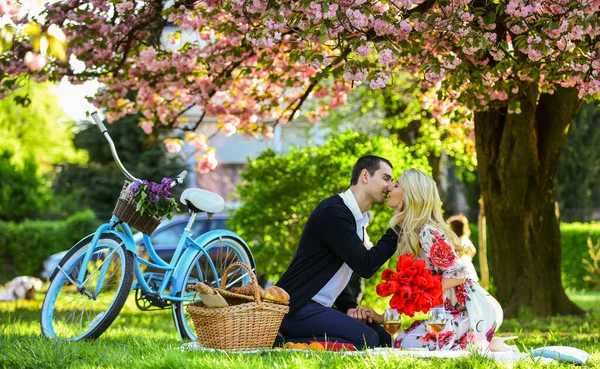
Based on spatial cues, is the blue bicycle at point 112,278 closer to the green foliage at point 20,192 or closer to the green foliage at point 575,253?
the green foliage at point 575,253

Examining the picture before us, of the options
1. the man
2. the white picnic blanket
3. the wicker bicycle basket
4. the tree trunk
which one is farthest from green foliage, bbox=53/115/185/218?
the white picnic blanket

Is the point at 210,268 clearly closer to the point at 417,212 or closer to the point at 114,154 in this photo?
the point at 114,154

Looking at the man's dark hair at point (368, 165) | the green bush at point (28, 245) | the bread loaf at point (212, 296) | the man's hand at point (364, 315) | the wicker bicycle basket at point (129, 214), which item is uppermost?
the man's dark hair at point (368, 165)

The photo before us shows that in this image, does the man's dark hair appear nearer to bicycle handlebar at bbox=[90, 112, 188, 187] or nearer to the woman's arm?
the woman's arm

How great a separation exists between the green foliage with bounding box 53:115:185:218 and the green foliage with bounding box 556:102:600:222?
11109 mm

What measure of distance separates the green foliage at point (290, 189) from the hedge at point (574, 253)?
365 inches

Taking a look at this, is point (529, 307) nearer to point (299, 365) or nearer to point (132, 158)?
point (299, 365)

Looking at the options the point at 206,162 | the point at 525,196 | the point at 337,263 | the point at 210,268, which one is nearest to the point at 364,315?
the point at 337,263

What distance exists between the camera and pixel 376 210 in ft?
33.1

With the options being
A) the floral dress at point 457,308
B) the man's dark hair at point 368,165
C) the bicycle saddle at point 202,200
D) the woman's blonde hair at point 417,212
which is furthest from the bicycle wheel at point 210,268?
the floral dress at point 457,308

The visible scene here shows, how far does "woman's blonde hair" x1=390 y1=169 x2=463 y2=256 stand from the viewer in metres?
5.32

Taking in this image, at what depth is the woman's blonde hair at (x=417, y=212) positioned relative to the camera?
532 cm

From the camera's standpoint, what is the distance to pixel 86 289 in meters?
5.80

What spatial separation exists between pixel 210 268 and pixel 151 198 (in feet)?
3.38
